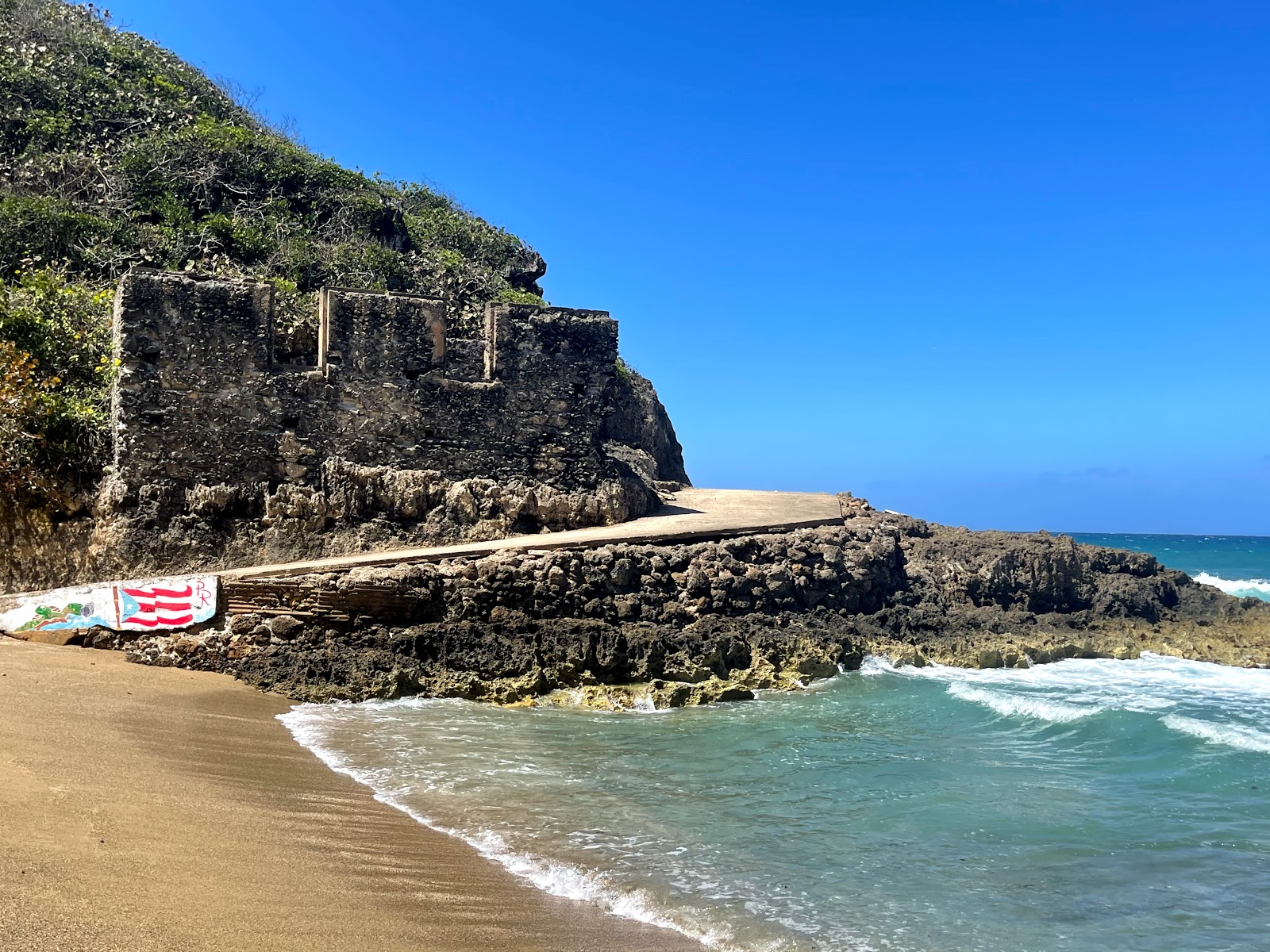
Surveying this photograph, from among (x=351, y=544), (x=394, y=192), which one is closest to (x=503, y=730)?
(x=351, y=544)

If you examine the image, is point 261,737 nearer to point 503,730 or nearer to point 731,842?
point 503,730

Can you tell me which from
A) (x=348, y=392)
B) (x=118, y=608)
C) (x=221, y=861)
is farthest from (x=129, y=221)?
(x=221, y=861)

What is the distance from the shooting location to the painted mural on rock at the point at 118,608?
1113 cm

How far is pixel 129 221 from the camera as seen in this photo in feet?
67.2

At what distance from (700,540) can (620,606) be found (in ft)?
7.04

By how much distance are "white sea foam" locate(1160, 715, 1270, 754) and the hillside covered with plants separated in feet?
40.8

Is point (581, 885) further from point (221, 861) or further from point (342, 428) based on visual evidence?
point (342, 428)

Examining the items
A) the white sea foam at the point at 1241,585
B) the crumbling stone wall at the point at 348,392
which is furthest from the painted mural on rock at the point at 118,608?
the white sea foam at the point at 1241,585

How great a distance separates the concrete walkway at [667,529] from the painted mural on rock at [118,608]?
0.43 meters

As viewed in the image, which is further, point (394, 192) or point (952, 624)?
point (394, 192)

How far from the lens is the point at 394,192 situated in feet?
91.7

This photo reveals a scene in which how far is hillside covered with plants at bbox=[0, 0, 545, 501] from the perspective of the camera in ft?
43.8

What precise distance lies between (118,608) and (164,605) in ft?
1.65

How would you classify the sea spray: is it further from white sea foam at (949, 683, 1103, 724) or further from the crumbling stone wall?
the crumbling stone wall
